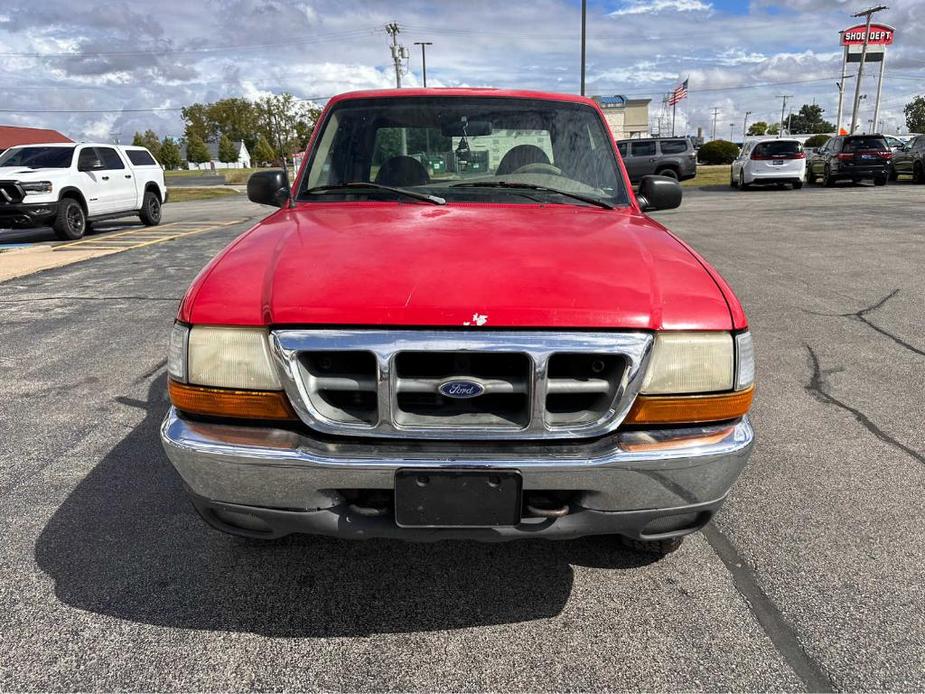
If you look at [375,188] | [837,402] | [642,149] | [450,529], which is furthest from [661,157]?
[450,529]

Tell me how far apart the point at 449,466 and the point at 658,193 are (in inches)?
93.2

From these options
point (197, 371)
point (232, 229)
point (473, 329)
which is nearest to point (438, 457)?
point (473, 329)

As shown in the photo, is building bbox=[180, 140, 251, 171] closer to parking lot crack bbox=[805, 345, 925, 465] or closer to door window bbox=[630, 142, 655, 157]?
door window bbox=[630, 142, 655, 157]

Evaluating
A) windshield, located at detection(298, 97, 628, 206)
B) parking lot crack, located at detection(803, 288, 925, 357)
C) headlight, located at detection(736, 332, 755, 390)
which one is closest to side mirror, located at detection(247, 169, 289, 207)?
windshield, located at detection(298, 97, 628, 206)

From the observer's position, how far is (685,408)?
1.96 m

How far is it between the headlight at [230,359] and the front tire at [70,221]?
1249 centimetres

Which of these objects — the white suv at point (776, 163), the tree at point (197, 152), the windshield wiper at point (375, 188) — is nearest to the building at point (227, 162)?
the tree at point (197, 152)

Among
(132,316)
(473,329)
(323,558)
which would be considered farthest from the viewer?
(132,316)

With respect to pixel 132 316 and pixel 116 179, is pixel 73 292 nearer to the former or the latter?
pixel 132 316

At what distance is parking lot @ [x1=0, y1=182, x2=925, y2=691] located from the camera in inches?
80.0

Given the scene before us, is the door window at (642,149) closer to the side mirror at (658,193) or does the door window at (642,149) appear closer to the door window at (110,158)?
the door window at (110,158)

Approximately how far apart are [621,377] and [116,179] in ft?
48.6

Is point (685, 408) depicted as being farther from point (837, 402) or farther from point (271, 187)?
point (837, 402)

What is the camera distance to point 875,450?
11.5 feet
